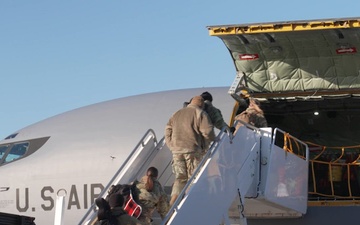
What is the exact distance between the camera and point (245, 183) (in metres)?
11.0

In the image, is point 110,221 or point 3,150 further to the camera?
point 3,150

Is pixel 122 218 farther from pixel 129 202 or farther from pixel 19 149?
pixel 19 149

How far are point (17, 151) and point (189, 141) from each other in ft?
26.2

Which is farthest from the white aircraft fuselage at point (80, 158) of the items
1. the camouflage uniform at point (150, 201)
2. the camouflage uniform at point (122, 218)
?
the camouflage uniform at point (122, 218)

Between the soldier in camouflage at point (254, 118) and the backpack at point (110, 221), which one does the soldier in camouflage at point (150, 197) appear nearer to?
the backpack at point (110, 221)

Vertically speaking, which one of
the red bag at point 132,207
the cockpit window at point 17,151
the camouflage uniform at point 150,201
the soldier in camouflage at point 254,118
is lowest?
the red bag at point 132,207

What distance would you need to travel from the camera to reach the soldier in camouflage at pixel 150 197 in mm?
9828

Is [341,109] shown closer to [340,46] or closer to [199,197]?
[340,46]

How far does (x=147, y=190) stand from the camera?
9.98m

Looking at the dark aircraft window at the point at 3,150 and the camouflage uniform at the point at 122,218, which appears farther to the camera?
the dark aircraft window at the point at 3,150

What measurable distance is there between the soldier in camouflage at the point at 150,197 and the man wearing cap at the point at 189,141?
19 centimetres

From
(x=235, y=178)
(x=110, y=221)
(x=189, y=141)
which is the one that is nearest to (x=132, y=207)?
(x=110, y=221)

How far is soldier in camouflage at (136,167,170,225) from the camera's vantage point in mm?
9828

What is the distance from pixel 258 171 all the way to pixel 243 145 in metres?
0.59
